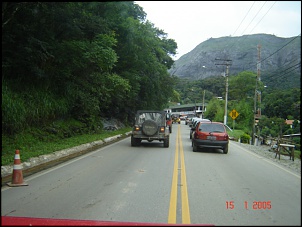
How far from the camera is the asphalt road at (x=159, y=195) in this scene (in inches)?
137

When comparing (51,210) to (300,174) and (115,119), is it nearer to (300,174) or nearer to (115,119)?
(300,174)

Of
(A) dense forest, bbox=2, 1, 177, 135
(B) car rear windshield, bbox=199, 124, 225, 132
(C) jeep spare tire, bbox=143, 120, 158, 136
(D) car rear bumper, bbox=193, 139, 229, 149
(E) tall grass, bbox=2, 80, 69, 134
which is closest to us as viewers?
(A) dense forest, bbox=2, 1, 177, 135

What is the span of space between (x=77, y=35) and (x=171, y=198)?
11.2 m

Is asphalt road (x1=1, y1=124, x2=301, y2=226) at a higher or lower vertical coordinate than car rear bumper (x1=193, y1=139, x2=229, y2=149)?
lower

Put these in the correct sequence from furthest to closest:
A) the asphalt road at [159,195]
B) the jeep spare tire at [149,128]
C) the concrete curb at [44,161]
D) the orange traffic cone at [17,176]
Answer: the jeep spare tire at [149,128] < the concrete curb at [44,161] < the orange traffic cone at [17,176] < the asphalt road at [159,195]

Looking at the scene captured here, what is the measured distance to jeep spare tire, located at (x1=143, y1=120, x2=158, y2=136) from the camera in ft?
57.3

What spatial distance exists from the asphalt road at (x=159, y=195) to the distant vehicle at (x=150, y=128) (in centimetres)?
680

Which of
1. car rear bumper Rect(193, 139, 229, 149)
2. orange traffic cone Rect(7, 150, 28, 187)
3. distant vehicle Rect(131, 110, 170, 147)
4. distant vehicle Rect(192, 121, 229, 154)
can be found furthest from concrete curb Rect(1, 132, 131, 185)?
car rear bumper Rect(193, 139, 229, 149)

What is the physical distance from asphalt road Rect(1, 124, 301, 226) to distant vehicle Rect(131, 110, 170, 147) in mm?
6796

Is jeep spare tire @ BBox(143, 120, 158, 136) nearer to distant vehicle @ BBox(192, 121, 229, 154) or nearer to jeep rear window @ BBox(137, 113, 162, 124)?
jeep rear window @ BBox(137, 113, 162, 124)

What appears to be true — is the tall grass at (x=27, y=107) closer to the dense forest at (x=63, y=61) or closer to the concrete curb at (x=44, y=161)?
the dense forest at (x=63, y=61)
